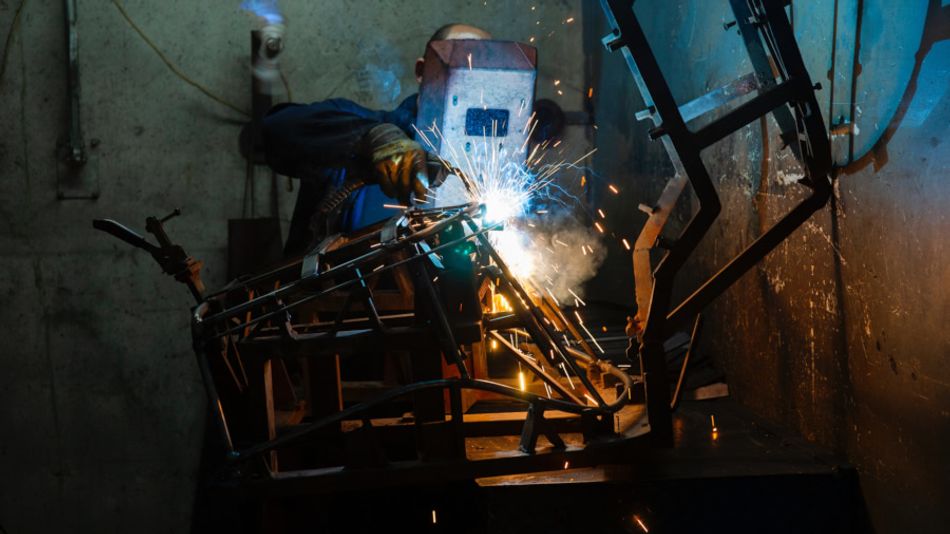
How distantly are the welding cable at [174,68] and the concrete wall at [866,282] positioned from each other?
13.1 ft

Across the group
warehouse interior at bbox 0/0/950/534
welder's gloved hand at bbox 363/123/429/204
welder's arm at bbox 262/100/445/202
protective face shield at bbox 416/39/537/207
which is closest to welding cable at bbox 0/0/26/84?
warehouse interior at bbox 0/0/950/534

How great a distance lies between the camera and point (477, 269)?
3213 mm

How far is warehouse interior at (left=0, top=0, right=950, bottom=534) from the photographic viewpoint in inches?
106

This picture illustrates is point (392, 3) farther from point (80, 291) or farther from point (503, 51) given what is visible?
point (80, 291)

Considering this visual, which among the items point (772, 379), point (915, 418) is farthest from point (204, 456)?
point (915, 418)

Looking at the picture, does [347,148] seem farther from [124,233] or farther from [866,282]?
[866,282]

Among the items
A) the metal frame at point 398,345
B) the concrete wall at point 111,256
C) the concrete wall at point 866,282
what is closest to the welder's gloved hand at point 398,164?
the metal frame at point 398,345

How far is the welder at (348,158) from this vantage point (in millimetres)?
3932

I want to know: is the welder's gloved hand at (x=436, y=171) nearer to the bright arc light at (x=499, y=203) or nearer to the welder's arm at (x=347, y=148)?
the welder's arm at (x=347, y=148)

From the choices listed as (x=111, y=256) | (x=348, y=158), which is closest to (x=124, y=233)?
(x=348, y=158)

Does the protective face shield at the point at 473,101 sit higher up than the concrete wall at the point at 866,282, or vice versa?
→ the protective face shield at the point at 473,101

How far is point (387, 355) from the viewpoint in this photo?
13.0 ft

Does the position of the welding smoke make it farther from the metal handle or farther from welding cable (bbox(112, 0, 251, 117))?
the metal handle

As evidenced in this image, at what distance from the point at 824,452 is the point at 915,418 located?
2.13 feet
